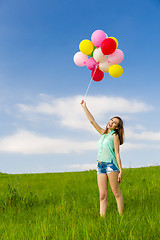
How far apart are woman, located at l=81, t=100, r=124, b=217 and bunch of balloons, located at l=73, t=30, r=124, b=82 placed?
1227 millimetres

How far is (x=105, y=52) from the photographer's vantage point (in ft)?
18.1

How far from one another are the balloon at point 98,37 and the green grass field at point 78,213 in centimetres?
352

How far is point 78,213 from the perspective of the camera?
5.52 metres

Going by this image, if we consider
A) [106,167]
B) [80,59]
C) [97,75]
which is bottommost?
[106,167]

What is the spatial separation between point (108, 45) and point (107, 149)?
213 centimetres

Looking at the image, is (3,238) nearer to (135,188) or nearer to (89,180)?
(135,188)

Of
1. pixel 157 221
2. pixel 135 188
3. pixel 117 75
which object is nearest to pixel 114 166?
pixel 157 221

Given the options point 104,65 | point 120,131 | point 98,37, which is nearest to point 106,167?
point 120,131

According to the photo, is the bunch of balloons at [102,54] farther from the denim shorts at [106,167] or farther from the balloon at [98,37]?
the denim shorts at [106,167]

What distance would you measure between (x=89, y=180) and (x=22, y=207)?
353 centimetres

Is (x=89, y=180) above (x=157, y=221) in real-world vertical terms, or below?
above

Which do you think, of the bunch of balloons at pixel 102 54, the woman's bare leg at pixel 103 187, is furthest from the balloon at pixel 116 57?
the woman's bare leg at pixel 103 187

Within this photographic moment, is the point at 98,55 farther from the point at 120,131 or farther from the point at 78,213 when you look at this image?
the point at 78,213

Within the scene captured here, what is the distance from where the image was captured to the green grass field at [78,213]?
389cm
